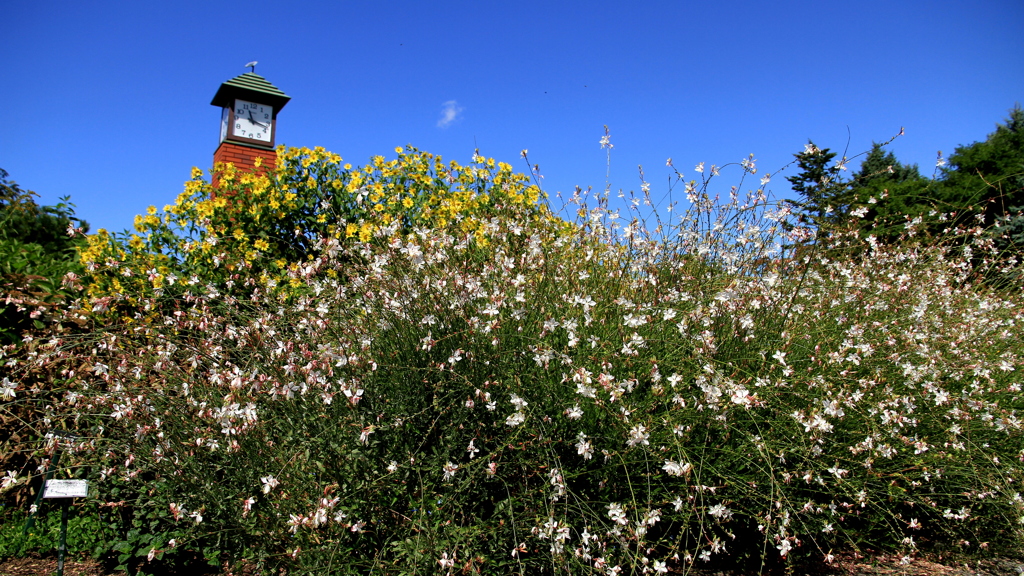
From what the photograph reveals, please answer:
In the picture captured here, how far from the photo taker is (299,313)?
3363mm

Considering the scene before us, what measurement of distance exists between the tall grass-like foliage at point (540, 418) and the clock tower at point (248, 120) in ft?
18.2

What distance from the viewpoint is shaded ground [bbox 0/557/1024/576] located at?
3225mm

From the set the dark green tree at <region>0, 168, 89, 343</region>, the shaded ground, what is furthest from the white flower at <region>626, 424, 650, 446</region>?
the dark green tree at <region>0, 168, 89, 343</region>

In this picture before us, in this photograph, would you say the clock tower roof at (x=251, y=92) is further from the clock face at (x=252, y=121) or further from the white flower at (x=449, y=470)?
the white flower at (x=449, y=470)

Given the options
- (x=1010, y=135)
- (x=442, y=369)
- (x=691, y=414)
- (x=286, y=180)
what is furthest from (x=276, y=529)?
(x=1010, y=135)

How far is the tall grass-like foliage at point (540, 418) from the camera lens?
2.46 metres

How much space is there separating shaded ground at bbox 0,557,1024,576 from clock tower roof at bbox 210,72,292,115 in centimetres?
688

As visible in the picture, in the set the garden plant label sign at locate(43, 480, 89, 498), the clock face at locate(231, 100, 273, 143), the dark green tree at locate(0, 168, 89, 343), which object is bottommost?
the garden plant label sign at locate(43, 480, 89, 498)

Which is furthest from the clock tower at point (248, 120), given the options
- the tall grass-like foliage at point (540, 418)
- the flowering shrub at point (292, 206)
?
the tall grass-like foliage at point (540, 418)

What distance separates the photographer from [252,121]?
8898 millimetres

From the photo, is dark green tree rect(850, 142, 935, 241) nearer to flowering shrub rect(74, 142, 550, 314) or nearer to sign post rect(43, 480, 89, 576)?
flowering shrub rect(74, 142, 550, 314)

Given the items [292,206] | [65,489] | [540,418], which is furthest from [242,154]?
[540,418]

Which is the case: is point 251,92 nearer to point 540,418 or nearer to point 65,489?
point 65,489

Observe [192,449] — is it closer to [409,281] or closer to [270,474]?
[270,474]
